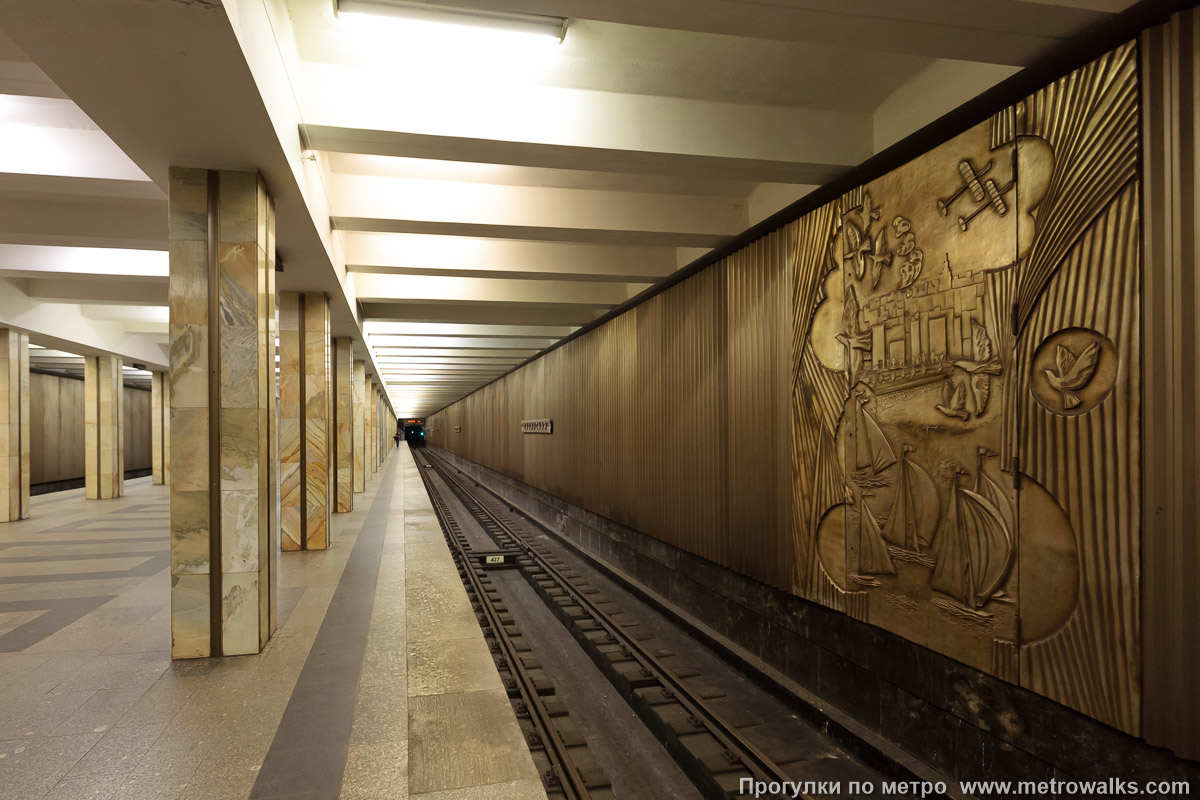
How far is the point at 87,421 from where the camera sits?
14.4 m

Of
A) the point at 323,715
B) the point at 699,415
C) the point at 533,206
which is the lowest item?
the point at 323,715

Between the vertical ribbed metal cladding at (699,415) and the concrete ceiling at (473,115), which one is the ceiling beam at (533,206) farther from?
the vertical ribbed metal cladding at (699,415)

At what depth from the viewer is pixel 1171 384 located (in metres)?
2.83

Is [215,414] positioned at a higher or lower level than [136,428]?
higher

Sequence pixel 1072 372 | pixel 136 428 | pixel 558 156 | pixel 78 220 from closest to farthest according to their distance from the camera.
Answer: pixel 1072 372 → pixel 558 156 → pixel 78 220 → pixel 136 428

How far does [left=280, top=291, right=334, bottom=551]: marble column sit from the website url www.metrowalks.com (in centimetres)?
619

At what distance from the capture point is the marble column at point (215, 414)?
4.24m

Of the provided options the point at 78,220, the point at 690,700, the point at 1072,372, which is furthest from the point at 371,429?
the point at 1072,372

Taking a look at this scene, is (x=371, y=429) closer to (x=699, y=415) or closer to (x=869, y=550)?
(x=699, y=415)

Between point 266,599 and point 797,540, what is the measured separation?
4.24m

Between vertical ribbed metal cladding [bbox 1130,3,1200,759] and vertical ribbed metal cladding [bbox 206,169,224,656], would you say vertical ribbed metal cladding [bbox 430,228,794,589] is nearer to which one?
vertical ribbed metal cladding [bbox 1130,3,1200,759]

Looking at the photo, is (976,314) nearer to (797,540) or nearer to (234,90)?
(797,540)

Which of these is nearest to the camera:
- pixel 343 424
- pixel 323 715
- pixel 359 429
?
pixel 323 715

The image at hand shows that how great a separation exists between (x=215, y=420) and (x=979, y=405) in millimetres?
4864
